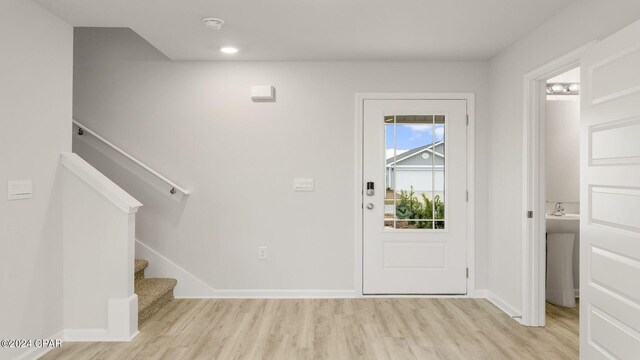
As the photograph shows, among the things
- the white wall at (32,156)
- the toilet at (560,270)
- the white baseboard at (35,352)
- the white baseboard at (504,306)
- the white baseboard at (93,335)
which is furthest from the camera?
the toilet at (560,270)

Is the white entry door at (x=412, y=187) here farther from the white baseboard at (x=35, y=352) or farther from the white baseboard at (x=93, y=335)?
the white baseboard at (x=35, y=352)

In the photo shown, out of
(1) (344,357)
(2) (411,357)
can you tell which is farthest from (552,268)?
Answer: (1) (344,357)

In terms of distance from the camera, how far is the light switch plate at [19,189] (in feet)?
8.34

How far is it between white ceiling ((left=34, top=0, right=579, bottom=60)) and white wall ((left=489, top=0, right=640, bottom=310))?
130 mm

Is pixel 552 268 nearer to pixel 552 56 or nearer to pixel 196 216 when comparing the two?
pixel 552 56

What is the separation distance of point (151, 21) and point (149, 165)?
1502 millimetres

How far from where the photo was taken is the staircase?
136 inches

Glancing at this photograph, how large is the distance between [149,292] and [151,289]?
3.7 inches

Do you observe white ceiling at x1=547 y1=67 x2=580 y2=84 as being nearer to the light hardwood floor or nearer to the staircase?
the light hardwood floor

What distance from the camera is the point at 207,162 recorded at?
4188 millimetres

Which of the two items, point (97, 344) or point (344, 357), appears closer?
point (344, 357)

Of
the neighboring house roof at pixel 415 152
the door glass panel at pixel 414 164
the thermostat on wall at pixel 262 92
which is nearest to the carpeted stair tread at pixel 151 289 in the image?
the thermostat on wall at pixel 262 92

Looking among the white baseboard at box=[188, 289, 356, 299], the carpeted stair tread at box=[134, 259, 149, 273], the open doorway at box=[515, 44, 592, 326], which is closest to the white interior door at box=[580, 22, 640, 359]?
the open doorway at box=[515, 44, 592, 326]

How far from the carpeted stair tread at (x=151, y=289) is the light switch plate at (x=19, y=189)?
1190 mm
